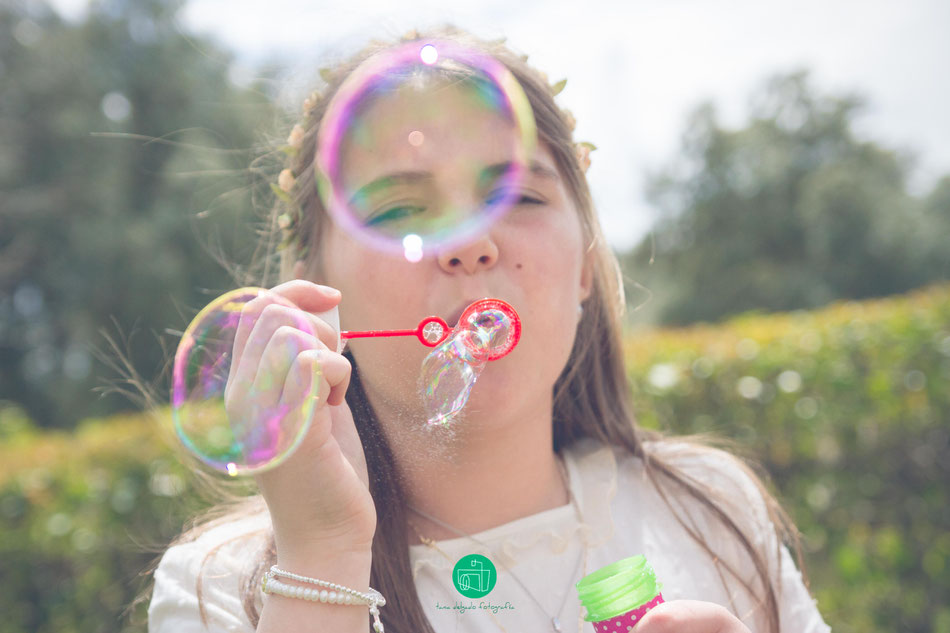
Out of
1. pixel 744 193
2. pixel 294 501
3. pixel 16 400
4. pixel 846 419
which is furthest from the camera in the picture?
pixel 744 193

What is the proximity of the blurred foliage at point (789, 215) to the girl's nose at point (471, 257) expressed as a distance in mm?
22078

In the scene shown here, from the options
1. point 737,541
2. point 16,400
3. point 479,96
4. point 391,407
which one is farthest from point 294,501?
point 16,400

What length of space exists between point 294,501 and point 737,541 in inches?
38.2

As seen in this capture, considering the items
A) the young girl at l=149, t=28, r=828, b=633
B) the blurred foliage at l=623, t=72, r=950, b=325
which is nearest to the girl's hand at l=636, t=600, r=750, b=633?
the young girl at l=149, t=28, r=828, b=633

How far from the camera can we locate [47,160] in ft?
51.6

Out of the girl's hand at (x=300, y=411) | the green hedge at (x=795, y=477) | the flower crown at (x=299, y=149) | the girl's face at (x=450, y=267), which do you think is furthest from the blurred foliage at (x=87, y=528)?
the girl's hand at (x=300, y=411)

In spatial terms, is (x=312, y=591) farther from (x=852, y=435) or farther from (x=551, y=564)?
(x=852, y=435)

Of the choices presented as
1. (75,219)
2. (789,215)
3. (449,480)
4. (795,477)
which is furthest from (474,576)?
(789,215)

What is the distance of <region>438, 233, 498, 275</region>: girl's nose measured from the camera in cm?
125

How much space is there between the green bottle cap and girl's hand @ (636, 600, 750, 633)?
26mm

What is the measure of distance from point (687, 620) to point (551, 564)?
0.40 m

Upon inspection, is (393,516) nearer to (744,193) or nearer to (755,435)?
(755,435)

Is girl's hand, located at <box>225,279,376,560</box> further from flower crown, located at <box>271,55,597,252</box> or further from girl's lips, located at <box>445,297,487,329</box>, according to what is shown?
flower crown, located at <box>271,55,597,252</box>

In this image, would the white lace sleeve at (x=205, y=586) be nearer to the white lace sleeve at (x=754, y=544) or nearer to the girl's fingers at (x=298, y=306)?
the girl's fingers at (x=298, y=306)
